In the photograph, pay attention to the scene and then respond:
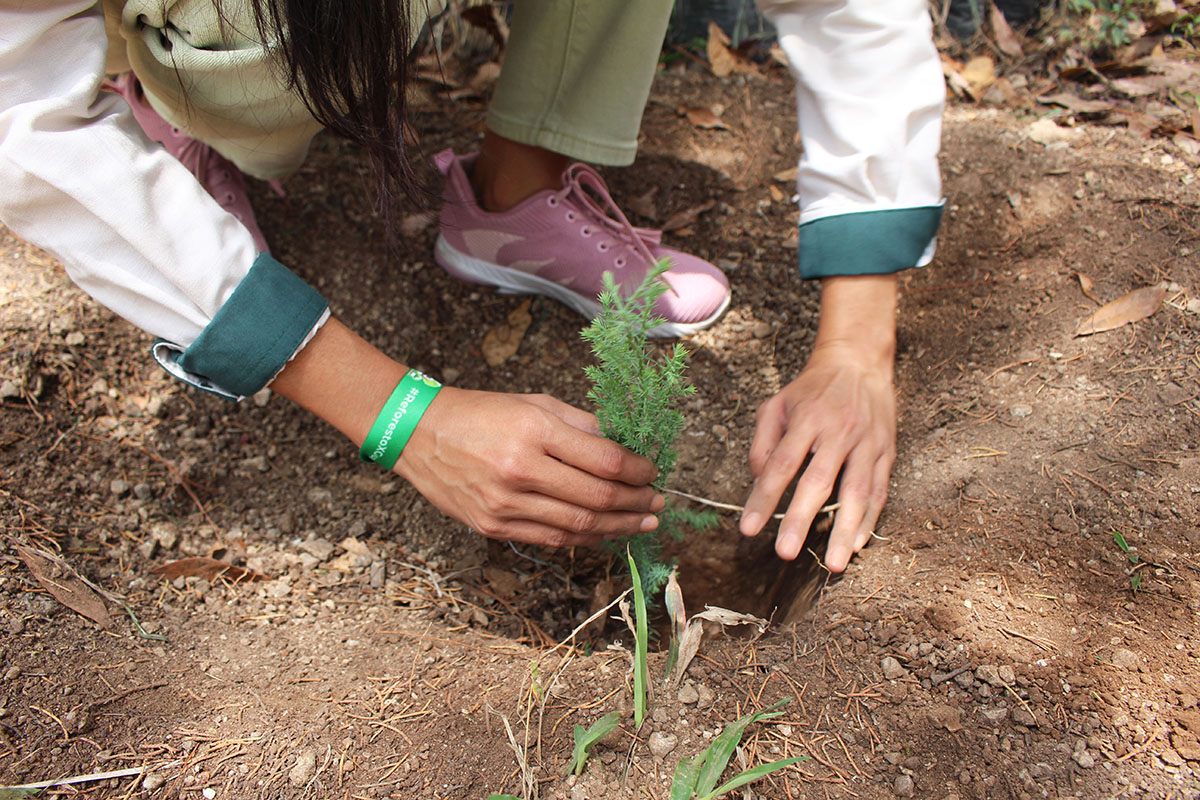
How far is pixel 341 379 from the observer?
59.7 inches

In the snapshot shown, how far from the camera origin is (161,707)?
54.7 inches

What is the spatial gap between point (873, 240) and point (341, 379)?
1.29 m

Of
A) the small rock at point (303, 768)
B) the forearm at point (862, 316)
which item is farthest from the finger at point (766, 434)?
the small rock at point (303, 768)

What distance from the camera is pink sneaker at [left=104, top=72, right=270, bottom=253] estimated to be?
231cm

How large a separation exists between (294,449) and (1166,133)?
2.93 m

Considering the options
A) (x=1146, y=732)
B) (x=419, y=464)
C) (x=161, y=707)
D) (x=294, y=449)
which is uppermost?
(x=419, y=464)

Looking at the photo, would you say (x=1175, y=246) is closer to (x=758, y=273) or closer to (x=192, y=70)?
→ (x=758, y=273)

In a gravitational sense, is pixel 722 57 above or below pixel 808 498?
above

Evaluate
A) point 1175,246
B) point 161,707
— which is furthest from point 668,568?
point 1175,246

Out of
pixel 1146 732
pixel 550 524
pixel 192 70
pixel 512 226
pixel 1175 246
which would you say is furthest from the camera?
pixel 512 226

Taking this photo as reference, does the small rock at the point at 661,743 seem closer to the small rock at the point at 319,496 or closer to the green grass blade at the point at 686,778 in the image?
the green grass blade at the point at 686,778

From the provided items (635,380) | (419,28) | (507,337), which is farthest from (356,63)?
(507,337)

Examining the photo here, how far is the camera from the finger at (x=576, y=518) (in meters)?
1.46

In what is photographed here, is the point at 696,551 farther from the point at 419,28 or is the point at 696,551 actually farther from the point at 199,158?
the point at 199,158
